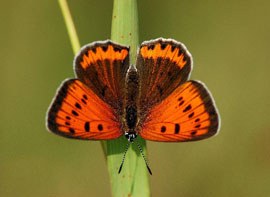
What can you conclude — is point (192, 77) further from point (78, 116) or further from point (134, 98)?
point (78, 116)

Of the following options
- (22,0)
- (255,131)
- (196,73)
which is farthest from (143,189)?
(22,0)

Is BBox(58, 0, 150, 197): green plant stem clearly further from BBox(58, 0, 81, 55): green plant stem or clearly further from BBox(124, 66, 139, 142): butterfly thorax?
BBox(124, 66, 139, 142): butterfly thorax

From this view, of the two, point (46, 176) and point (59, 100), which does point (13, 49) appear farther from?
point (59, 100)

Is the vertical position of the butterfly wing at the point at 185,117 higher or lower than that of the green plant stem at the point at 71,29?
lower

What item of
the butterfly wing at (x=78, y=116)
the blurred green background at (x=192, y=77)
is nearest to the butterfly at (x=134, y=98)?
the butterfly wing at (x=78, y=116)

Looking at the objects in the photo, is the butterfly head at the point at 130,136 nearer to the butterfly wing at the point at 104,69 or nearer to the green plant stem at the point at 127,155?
the green plant stem at the point at 127,155

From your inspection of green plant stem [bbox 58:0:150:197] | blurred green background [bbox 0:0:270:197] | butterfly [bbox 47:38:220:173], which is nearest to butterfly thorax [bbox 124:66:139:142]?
butterfly [bbox 47:38:220:173]

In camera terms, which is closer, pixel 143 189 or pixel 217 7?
pixel 143 189

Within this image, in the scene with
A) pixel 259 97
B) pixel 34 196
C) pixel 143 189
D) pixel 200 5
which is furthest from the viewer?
pixel 200 5
